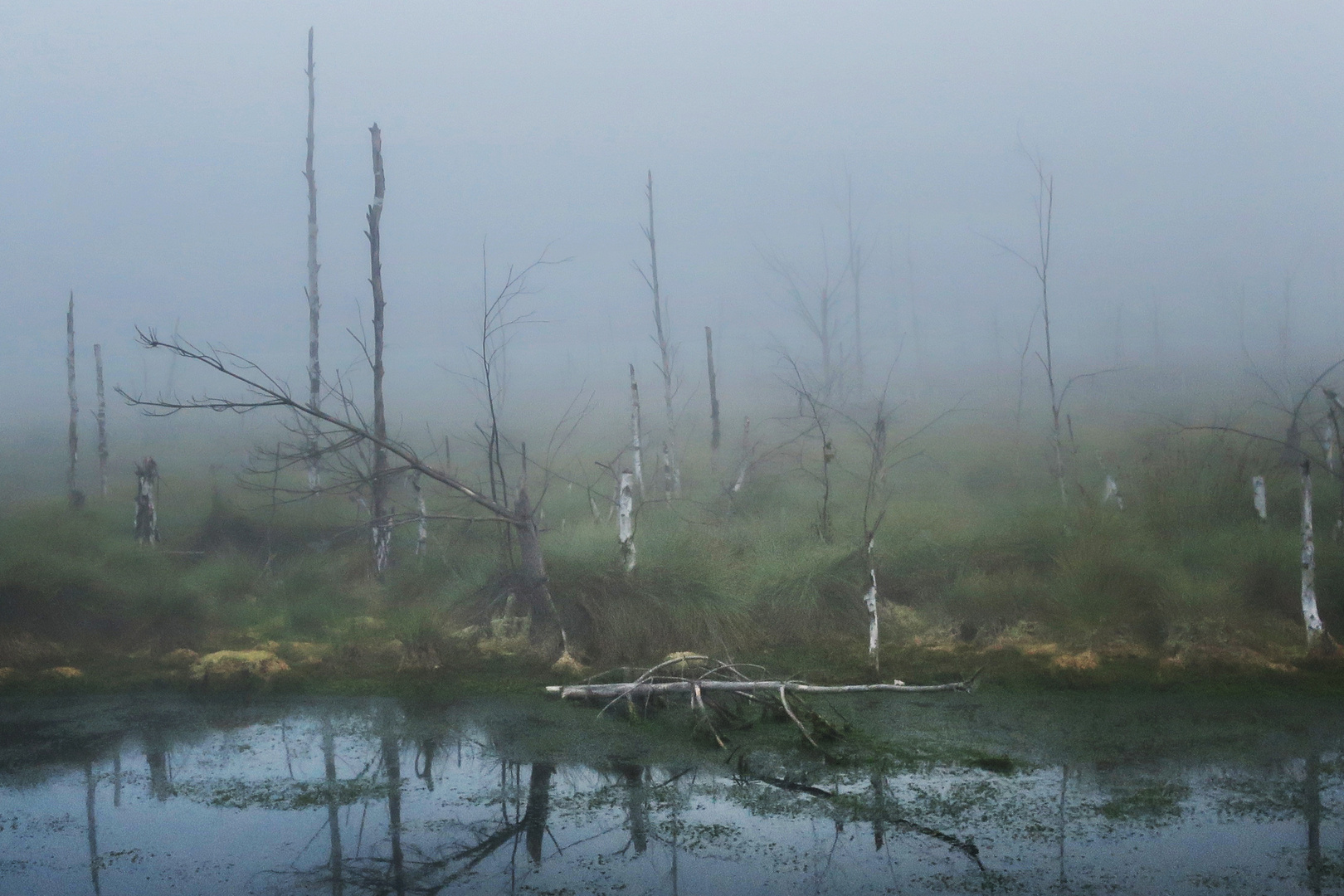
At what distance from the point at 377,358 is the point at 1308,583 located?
11.8 meters

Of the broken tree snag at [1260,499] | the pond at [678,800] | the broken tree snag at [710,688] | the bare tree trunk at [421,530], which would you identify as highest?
the broken tree snag at [1260,499]

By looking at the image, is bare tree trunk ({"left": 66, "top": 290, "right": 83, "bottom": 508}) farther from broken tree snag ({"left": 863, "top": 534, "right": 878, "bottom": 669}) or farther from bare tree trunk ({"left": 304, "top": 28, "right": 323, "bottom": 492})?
broken tree snag ({"left": 863, "top": 534, "right": 878, "bottom": 669})

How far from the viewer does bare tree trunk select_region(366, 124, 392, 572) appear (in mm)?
13906

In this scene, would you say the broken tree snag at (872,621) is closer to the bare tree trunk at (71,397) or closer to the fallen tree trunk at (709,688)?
the fallen tree trunk at (709,688)

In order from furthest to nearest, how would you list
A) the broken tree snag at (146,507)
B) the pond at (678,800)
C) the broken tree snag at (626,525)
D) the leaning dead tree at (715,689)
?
the broken tree snag at (146,507) < the broken tree snag at (626,525) < the leaning dead tree at (715,689) < the pond at (678,800)

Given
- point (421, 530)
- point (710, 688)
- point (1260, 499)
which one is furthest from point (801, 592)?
point (421, 530)

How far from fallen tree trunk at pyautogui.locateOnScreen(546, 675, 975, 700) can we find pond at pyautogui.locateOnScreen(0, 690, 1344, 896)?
0.22m

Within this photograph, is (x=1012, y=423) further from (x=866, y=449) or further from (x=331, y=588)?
(x=331, y=588)

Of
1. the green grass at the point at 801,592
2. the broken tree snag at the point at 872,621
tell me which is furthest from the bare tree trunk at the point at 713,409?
the broken tree snag at the point at 872,621

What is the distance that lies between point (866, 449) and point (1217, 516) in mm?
Answer: 13143

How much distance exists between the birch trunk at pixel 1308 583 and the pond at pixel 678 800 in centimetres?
115

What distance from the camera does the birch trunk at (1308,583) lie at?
9452 millimetres

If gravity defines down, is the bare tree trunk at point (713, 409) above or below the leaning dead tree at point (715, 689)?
above

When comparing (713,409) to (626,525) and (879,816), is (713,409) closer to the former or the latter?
(626,525)
